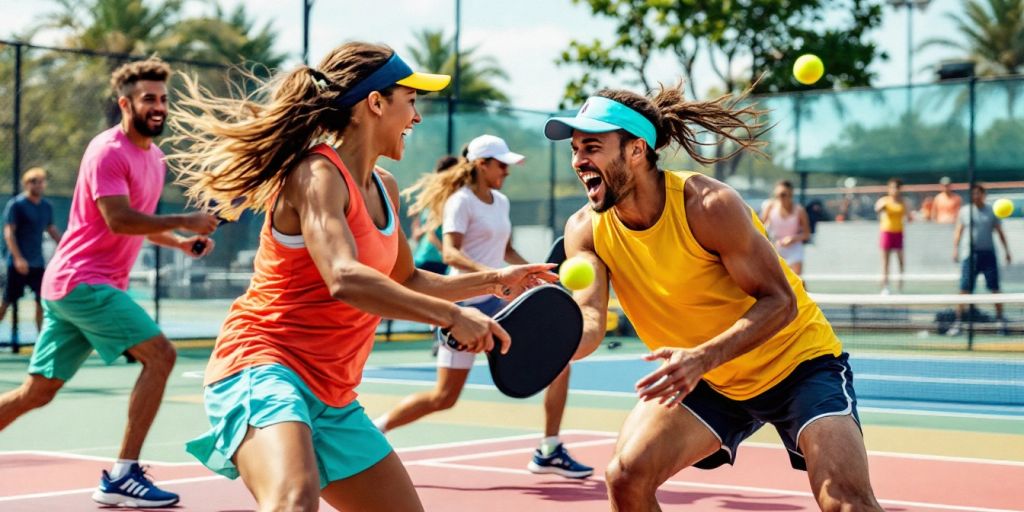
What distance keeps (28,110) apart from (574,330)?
42.7 feet

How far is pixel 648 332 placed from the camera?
5.02 m

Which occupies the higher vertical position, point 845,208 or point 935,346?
point 845,208

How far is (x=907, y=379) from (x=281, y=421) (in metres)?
10.5

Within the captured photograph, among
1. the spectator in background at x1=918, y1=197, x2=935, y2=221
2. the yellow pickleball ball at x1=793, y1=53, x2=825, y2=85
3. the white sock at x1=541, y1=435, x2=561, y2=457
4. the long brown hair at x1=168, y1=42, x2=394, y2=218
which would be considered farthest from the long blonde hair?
the spectator in background at x1=918, y1=197, x2=935, y2=221

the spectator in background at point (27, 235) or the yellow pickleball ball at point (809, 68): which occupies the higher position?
the yellow pickleball ball at point (809, 68)

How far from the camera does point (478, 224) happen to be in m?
8.71

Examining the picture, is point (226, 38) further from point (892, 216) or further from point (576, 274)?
point (576, 274)

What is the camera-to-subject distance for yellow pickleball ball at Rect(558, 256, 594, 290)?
15.5ft

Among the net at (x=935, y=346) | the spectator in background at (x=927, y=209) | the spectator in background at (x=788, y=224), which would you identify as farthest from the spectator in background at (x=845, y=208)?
the spectator in background at (x=788, y=224)

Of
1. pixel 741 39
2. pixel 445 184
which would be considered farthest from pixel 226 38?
pixel 445 184

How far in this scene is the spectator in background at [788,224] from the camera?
17.6 metres

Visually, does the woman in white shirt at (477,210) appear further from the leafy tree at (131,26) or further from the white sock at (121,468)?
the leafy tree at (131,26)

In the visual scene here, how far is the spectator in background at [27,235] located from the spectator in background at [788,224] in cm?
852

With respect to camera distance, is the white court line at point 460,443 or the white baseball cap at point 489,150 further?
the white court line at point 460,443
